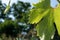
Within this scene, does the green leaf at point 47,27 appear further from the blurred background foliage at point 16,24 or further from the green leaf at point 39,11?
the blurred background foliage at point 16,24

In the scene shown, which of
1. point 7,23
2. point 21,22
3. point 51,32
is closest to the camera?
point 51,32

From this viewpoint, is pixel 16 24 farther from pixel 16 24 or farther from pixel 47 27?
pixel 47 27

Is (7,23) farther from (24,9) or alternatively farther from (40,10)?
(40,10)

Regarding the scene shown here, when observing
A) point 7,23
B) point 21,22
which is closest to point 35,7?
point 7,23

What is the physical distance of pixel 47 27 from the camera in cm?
69

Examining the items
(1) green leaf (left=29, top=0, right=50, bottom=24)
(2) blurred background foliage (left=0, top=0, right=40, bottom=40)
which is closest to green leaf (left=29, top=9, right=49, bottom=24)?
(1) green leaf (left=29, top=0, right=50, bottom=24)

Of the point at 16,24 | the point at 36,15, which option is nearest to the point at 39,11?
the point at 36,15

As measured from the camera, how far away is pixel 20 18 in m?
23.5

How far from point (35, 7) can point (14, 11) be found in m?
23.9

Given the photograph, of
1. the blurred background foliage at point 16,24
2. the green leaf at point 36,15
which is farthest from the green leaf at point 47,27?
the blurred background foliage at point 16,24

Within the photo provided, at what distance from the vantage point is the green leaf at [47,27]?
670 mm

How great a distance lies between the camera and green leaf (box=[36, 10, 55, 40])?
2.20 ft

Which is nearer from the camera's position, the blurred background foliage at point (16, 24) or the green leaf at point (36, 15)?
the green leaf at point (36, 15)

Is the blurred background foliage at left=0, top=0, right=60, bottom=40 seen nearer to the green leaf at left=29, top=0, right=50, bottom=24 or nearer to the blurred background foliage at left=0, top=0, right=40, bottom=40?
the blurred background foliage at left=0, top=0, right=40, bottom=40
